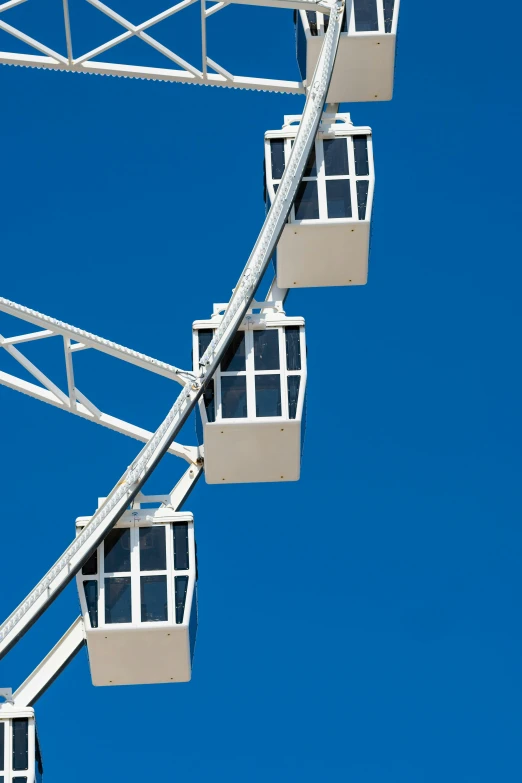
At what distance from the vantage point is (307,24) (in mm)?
38219

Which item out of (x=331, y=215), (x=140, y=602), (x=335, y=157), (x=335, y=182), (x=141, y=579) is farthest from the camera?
(x=335, y=157)

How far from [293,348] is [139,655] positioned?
16.8 ft

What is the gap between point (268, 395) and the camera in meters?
35.1

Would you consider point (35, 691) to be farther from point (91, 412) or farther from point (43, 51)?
point (43, 51)

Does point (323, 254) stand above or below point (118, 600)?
above

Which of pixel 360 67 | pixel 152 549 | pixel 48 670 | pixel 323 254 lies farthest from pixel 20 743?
pixel 360 67

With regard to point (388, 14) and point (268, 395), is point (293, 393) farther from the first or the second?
point (388, 14)

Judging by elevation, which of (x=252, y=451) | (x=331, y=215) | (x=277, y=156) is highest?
(x=277, y=156)

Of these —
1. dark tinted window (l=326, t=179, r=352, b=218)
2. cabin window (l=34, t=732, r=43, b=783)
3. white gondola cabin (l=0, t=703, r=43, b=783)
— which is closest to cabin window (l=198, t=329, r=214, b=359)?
dark tinted window (l=326, t=179, r=352, b=218)

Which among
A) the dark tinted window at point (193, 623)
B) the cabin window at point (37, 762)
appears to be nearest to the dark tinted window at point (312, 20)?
the dark tinted window at point (193, 623)

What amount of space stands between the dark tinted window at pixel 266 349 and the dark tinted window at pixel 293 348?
0.16 meters

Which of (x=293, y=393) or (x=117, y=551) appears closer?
(x=117, y=551)

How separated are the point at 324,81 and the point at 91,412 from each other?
604 cm

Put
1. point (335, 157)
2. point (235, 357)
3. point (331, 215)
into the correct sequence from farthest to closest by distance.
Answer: point (335, 157), point (331, 215), point (235, 357)
